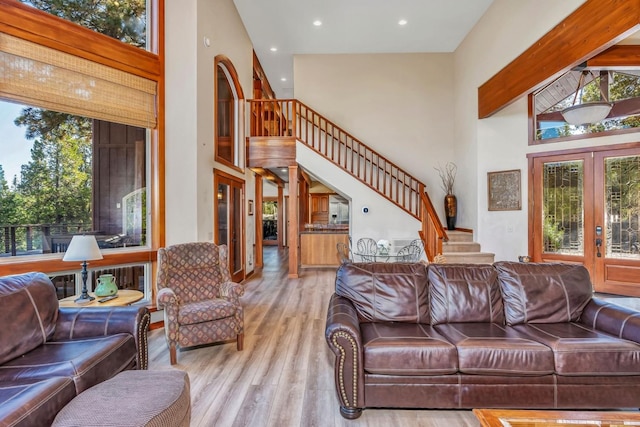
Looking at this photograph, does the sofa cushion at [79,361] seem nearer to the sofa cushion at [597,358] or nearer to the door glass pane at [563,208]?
the sofa cushion at [597,358]

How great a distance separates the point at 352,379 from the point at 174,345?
6.02 ft

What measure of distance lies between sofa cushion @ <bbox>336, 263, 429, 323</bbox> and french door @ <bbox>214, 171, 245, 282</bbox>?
295 cm

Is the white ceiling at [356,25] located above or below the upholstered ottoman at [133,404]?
above

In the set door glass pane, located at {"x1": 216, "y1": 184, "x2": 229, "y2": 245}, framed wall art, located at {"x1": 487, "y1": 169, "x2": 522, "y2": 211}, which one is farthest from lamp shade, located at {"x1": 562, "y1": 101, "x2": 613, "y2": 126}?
door glass pane, located at {"x1": 216, "y1": 184, "x2": 229, "y2": 245}

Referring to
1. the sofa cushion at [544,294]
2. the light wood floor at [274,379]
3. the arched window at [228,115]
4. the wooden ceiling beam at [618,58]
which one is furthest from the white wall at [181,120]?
the wooden ceiling beam at [618,58]

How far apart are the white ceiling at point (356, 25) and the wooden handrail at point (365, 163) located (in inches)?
60.5

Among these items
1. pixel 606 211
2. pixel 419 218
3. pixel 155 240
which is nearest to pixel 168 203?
pixel 155 240

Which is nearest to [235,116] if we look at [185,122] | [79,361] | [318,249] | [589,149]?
[185,122]

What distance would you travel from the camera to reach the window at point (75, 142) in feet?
9.93

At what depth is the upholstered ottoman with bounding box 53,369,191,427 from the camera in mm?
1379

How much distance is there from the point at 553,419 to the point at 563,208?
5.15 metres

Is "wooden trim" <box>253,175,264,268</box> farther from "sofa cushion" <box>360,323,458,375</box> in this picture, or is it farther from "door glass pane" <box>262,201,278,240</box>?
"sofa cushion" <box>360,323,458,375</box>

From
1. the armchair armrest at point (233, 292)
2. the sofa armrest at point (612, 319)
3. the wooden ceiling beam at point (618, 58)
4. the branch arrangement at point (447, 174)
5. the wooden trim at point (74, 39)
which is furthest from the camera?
the branch arrangement at point (447, 174)

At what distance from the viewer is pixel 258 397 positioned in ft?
7.82
